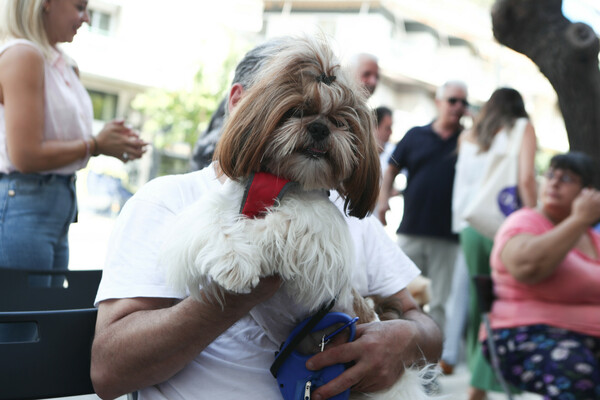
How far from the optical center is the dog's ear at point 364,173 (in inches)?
62.0

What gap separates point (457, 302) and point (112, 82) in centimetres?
2322

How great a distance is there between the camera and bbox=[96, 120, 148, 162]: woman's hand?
301cm

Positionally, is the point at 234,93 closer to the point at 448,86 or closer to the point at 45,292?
the point at 45,292

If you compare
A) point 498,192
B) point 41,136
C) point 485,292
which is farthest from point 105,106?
point 41,136

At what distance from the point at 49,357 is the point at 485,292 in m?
2.90

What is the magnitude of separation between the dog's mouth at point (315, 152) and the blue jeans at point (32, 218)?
Answer: 174 centimetres

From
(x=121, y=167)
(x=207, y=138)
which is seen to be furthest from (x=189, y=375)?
(x=121, y=167)

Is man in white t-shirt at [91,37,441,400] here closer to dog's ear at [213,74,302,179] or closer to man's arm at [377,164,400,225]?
dog's ear at [213,74,302,179]

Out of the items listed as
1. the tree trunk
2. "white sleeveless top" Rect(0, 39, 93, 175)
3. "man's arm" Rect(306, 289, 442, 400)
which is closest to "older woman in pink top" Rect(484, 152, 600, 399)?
the tree trunk

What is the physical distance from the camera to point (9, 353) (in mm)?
1519

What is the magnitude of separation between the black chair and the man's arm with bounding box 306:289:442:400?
1.80 metres

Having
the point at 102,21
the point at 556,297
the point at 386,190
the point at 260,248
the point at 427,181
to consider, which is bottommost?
the point at 102,21

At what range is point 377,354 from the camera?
171 cm

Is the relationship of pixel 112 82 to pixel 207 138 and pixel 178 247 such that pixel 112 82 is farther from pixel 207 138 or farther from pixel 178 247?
pixel 178 247
